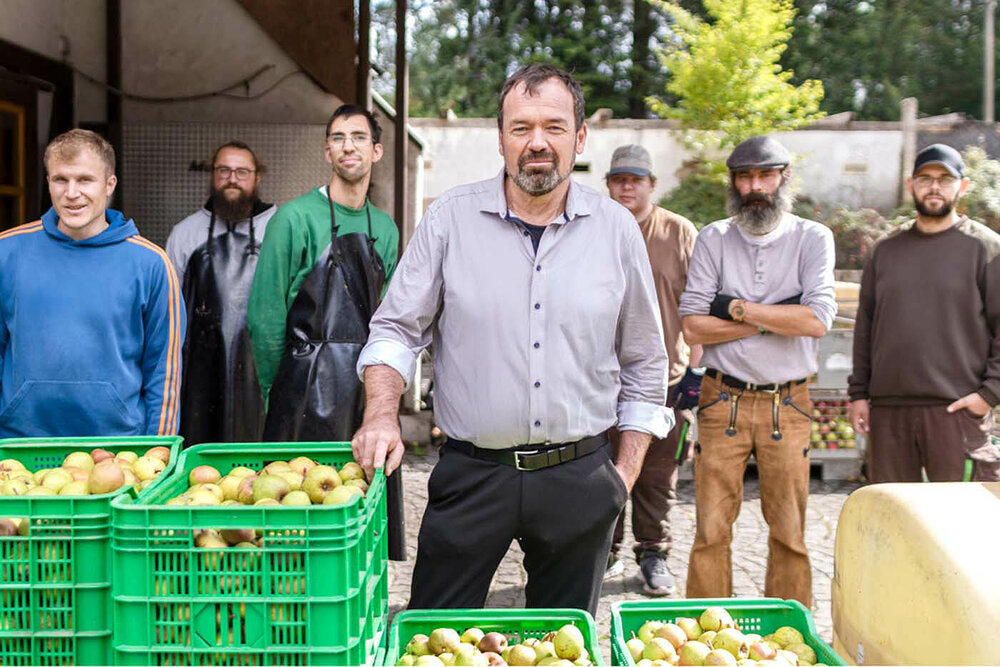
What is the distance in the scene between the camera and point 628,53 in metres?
33.7

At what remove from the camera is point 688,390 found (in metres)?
5.42

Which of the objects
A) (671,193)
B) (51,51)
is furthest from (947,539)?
(671,193)

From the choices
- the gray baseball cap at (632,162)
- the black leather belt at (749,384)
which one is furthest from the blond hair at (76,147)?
the gray baseball cap at (632,162)

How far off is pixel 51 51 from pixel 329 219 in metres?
3.23

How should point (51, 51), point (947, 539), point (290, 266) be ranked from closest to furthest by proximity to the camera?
point (947, 539) < point (290, 266) < point (51, 51)

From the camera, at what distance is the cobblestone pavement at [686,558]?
527 centimetres

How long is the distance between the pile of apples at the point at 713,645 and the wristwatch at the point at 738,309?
196cm

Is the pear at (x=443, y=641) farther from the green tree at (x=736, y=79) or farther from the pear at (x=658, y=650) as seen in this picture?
the green tree at (x=736, y=79)

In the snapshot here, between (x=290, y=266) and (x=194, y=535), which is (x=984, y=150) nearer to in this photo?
(x=290, y=266)

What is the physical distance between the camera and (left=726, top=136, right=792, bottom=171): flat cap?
4.50 metres

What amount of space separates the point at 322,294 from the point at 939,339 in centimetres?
268

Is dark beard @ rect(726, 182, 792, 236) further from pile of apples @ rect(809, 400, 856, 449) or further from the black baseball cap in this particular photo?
pile of apples @ rect(809, 400, 856, 449)

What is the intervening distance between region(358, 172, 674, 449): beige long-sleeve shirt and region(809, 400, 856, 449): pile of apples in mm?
5475

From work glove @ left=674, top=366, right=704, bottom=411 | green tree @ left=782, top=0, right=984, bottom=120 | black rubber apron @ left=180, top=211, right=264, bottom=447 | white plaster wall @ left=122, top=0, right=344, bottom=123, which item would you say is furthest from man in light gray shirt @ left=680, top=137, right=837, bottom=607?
green tree @ left=782, top=0, right=984, bottom=120
